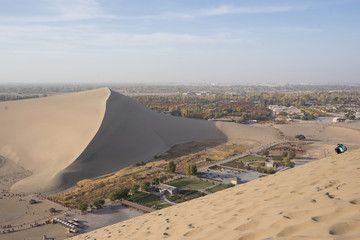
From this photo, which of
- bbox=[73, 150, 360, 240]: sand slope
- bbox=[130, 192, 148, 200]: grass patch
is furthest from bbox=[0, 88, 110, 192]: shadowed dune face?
bbox=[73, 150, 360, 240]: sand slope

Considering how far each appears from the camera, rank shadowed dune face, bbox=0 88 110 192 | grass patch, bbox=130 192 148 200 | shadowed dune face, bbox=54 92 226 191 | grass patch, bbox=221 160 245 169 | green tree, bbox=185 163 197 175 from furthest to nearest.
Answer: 1. shadowed dune face, bbox=0 88 110 192
2. grass patch, bbox=221 160 245 169
3. shadowed dune face, bbox=54 92 226 191
4. green tree, bbox=185 163 197 175
5. grass patch, bbox=130 192 148 200

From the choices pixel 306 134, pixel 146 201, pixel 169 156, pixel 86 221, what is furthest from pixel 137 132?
pixel 306 134

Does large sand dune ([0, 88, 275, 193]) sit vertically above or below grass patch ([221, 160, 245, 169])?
above

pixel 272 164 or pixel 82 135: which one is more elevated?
pixel 82 135

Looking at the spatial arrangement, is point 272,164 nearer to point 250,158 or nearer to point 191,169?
point 250,158

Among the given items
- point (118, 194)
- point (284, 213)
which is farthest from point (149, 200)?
point (284, 213)

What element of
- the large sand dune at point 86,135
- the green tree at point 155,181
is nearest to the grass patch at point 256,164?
the green tree at point 155,181

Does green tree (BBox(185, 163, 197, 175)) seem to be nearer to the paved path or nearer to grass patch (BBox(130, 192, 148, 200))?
the paved path
